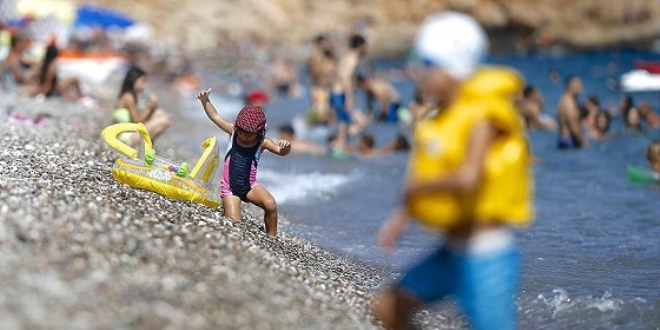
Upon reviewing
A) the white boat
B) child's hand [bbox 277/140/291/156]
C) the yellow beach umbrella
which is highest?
the yellow beach umbrella

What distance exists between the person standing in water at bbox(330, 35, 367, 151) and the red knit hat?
7.76 meters

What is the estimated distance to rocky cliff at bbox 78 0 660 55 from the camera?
55062mm

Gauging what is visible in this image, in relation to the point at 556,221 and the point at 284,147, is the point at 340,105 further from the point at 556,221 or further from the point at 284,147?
the point at 284,147

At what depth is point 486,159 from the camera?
4094 mm

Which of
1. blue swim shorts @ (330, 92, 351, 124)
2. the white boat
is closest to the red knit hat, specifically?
blue swim shorts @ (330, 92, 351, 124)

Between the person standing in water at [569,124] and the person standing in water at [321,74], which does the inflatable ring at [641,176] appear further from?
the person standing in water at [321,74]

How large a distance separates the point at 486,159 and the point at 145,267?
6.58 feet

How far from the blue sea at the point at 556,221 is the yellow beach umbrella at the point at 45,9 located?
526cm

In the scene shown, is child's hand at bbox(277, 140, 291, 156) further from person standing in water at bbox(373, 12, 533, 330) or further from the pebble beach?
A: person standing in water at bbox(373, 12, 533, 330)

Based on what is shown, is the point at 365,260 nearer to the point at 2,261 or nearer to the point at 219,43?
the point at 2,261

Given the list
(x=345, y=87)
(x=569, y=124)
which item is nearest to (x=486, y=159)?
(x=345, y=87)

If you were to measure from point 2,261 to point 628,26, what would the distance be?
61.6m

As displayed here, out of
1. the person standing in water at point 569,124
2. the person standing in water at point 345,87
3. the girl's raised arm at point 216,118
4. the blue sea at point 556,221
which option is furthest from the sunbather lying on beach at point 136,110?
the person standing in water at point 569,124

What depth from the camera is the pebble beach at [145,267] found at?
446cm
